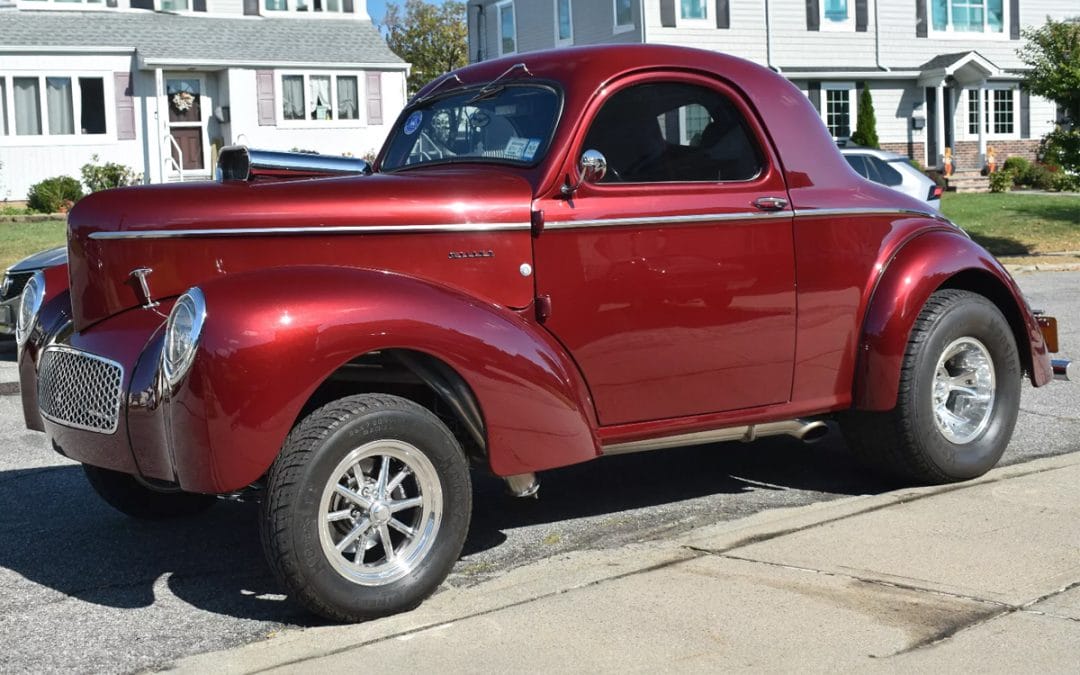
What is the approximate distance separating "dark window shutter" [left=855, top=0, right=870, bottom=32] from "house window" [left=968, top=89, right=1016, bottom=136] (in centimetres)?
488

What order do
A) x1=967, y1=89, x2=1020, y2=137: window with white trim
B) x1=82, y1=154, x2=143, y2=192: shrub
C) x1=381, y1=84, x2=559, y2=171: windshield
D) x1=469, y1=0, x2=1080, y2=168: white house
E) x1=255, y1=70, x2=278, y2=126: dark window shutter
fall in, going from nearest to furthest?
x1=381, y1=84, x2=559, y2=171: windshield, x1=82, y1=154, x2=143, y2=192: shrub, x1=255, y1=70, x2=278, y2=126: dark window shutter, x1=469, y1=0, x2=1080, y2=168: white house, x1=967, y1=89, x2=1020, y2=137: window with white trim

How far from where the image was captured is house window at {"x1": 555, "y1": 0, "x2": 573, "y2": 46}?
3544 centimetres

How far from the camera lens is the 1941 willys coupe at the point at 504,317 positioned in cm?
412

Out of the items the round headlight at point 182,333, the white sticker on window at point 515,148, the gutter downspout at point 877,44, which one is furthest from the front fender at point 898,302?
the gutter downspout at point 877,44

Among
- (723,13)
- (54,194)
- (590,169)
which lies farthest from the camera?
A: (723,13)

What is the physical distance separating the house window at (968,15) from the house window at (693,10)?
7924 mm

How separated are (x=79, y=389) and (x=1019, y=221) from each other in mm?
21873

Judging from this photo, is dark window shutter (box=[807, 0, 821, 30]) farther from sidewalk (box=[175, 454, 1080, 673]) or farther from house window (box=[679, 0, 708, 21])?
sidewalk (box=[175, 454, 1080, 673])

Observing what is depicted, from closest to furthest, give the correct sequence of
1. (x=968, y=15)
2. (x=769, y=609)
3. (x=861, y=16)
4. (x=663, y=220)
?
(x=769, y=609) → (x=663, y=220) → (x=861, y=16) → (x=968, y=15)

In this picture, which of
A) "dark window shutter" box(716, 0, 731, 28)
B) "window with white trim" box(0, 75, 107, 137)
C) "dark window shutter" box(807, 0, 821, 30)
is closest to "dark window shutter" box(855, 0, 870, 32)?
"dark window shutter" box(807, 0, 821, 30)

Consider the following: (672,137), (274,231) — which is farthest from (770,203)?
(274,231)

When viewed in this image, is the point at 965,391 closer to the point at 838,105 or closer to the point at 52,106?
the point at 52,106

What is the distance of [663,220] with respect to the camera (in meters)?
5.06

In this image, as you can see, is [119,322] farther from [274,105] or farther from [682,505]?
[274,105]
